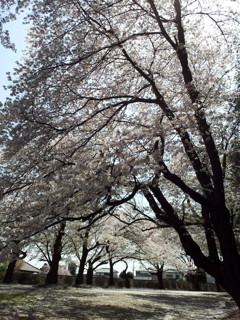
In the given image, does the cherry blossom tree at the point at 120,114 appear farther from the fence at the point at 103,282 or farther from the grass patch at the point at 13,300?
the fence at the point at 103,282

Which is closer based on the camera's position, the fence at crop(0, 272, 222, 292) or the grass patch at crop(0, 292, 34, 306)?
the grass patch at crop(0, 292, 34, 306)

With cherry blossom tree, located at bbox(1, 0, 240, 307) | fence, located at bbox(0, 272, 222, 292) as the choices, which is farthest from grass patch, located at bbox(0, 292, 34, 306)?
fence, located at bbox(0, 272, 222, 292)

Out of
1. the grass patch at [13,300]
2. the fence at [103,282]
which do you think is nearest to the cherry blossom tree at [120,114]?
the grass patch at [13,300]

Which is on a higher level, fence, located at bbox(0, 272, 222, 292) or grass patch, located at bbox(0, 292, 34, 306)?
fence, located at bbox(0, 272, 222, 292)

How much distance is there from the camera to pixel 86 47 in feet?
26.1

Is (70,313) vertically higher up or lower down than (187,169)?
lower down

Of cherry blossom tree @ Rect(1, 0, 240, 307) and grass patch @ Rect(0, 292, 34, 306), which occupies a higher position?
cherry blossom tree @ Rect(1, 0, 240, 307)

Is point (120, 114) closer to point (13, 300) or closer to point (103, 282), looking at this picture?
point (13, 300)

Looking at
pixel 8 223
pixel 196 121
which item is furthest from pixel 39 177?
pixel 196 121

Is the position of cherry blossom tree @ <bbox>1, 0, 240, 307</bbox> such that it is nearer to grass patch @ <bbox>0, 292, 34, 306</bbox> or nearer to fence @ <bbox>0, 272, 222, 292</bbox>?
grass patch @ <bbox>0, 292, 34, 306</bbox>

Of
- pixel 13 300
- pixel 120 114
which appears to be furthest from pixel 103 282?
pixel 120 114

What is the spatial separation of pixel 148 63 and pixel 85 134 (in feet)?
9.82

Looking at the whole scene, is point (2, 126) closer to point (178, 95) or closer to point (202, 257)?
point (178, 95)

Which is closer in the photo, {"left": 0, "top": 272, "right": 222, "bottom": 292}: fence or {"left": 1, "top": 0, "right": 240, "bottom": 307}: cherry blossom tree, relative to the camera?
{"left": 1, "top": 0, "right": 240, "bottom": 307}: cherry blossom tree
